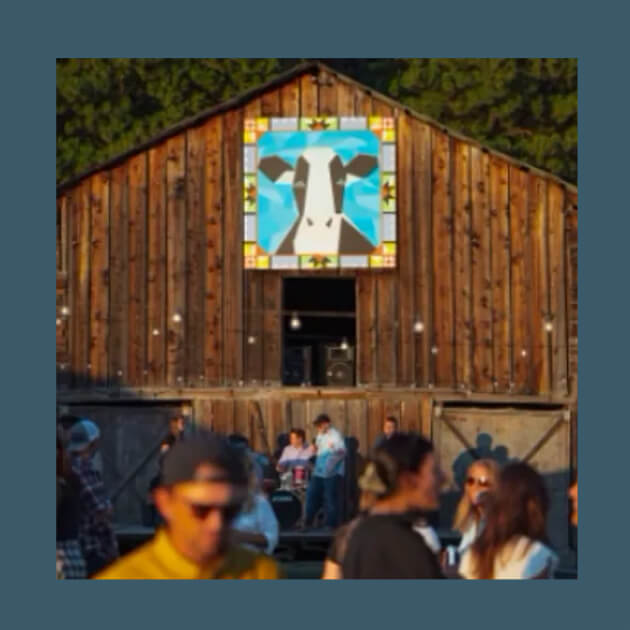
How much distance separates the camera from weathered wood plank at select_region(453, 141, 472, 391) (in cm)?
2542

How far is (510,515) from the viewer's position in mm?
10891

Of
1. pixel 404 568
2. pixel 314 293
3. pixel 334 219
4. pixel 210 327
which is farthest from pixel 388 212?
pixel 404 568

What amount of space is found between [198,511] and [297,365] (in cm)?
2021

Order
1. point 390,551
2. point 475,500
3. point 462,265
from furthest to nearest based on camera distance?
point 462,265, point 475,500, point 390,551

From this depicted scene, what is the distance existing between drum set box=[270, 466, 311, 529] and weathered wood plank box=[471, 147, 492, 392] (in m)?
2.93

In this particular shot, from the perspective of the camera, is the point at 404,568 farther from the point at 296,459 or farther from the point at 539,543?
the point at 296,459

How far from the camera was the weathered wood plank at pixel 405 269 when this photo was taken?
83.5ft

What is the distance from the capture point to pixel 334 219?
2500 centimetres

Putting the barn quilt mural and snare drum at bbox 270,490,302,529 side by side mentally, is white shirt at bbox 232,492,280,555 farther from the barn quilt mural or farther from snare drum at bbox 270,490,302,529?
the barn quilt mural

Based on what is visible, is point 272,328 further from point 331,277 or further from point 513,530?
point 513,530

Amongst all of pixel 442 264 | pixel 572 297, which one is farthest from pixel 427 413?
pixel 572 297

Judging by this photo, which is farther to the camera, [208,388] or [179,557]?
[208,388]

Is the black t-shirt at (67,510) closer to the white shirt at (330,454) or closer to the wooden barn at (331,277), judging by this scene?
the white shirt at (330,454)

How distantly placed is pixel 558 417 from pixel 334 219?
453 cm
